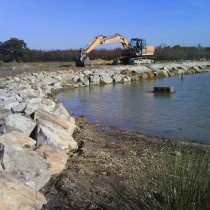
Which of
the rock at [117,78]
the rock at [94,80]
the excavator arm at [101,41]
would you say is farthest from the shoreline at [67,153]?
the excavator arm at [101,41]

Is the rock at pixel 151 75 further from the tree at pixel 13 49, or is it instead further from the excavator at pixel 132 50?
the tree at pixel 13 49

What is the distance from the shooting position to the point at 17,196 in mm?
4055

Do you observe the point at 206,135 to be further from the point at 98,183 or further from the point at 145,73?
the point at 145,73

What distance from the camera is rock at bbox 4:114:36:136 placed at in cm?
638

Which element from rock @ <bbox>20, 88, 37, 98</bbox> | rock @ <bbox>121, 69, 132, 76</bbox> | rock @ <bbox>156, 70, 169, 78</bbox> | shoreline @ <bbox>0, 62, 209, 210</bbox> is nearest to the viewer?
shoreline @ <bbox>0, 62, 209, 210</bbox>

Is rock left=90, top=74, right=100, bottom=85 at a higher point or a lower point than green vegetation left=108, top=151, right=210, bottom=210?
lower

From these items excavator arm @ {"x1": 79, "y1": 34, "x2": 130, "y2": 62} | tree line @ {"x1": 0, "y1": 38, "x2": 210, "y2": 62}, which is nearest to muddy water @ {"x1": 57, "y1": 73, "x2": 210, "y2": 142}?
excavator arm @ {"x1": 79, "y1": 34, "x2": 130, "y2": 62}

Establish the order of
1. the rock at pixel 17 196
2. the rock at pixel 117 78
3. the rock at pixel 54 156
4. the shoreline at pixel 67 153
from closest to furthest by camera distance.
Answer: the rock at pixel 17 196 → the shoreline at pixel 67 153 → the rock at pixel 54 156 → the rock at pixel 117 78

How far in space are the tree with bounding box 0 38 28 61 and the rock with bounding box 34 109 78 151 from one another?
39.8 meters

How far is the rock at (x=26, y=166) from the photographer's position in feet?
15.4

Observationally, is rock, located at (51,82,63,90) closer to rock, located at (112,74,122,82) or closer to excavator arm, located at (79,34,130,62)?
rock, located at (112,74,122,82)

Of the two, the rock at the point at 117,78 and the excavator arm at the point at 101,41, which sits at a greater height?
the excavator arm at the point at 101,41

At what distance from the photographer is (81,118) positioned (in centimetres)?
1195

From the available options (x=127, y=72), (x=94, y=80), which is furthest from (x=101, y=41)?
(x=94, y=80)
